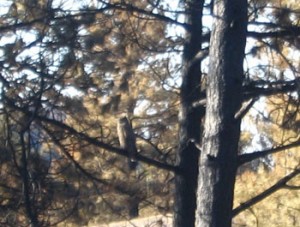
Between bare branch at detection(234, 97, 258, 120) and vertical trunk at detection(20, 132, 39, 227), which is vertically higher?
bare branch at detection(234, 97, 258, 120)

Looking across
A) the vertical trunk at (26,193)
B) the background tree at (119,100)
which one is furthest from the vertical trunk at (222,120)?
the vertical trunk at (26,193)

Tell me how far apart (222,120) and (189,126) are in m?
1.78

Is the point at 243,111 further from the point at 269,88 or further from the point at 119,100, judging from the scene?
the point at 119,100

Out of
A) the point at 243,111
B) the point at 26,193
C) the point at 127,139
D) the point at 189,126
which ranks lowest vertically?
the point at 26,193

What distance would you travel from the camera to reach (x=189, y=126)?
10.7 m

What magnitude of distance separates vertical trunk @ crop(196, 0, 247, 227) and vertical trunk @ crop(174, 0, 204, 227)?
139 cm

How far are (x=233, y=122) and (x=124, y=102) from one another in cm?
530

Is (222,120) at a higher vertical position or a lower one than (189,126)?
lower

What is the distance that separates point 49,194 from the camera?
1184 centimetres

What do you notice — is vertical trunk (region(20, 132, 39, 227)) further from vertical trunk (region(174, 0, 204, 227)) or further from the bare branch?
the bare branch

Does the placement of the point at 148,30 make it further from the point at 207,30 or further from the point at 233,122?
the point at 233,122

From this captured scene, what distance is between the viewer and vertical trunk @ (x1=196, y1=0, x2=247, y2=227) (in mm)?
8914

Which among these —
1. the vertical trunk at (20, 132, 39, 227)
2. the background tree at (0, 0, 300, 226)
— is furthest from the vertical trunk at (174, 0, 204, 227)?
the vertical trunk at (20, 132, 39, 227)

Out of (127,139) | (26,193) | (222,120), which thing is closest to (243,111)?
(222,120)
